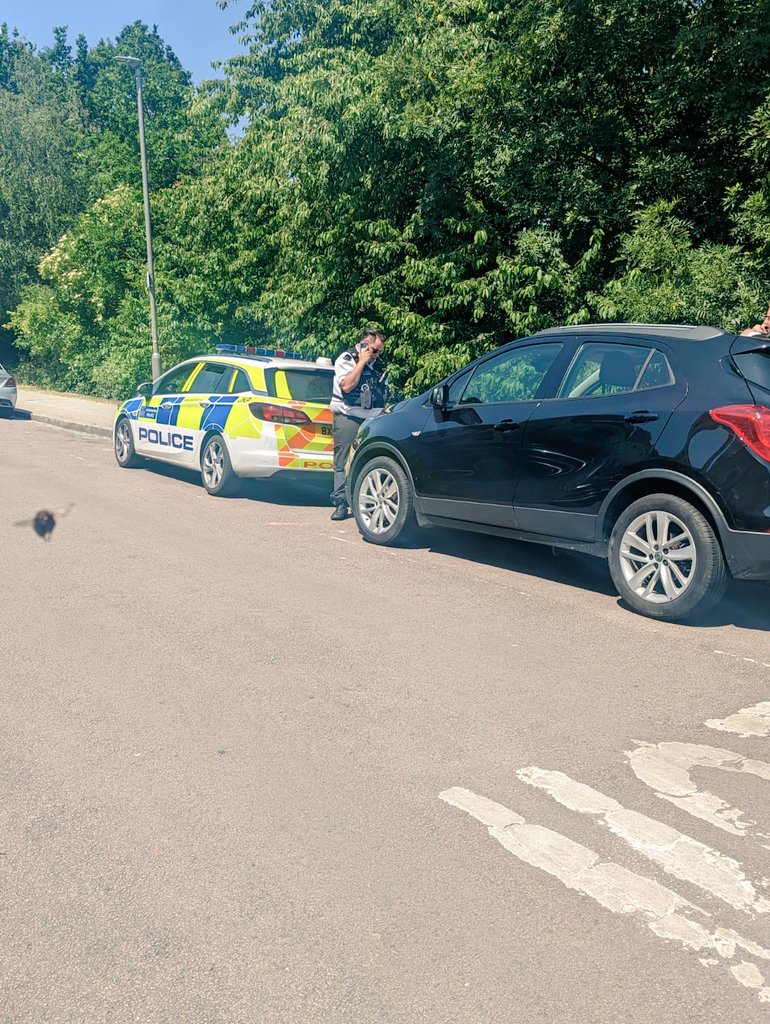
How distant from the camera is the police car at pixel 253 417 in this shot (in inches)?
432

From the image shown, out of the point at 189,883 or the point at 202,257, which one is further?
the point at 202,257

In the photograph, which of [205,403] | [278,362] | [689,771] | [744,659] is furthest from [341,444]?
[689,771]

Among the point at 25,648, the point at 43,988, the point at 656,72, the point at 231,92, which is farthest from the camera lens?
the point at 231,92

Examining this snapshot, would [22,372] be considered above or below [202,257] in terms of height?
below

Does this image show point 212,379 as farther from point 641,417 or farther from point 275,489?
point 641,417

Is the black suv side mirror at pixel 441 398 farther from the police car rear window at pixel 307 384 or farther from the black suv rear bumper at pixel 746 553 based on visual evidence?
the police car rear window at pixel 307 384

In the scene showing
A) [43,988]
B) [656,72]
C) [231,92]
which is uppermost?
[231,92]

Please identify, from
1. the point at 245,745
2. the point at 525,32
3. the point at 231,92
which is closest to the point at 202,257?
the point at 231,92

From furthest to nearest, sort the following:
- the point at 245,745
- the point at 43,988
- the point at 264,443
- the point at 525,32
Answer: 1. the point at 525,32
2. the point at 264,443
3. the point at 245,745
4. the point at 43,988

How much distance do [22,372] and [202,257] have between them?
1912 cm

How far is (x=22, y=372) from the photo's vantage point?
128 feet

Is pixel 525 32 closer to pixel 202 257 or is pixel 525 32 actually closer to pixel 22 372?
pixel 202 257

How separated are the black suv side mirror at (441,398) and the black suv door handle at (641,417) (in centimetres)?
184

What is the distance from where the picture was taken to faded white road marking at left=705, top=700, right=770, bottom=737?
4680mm
